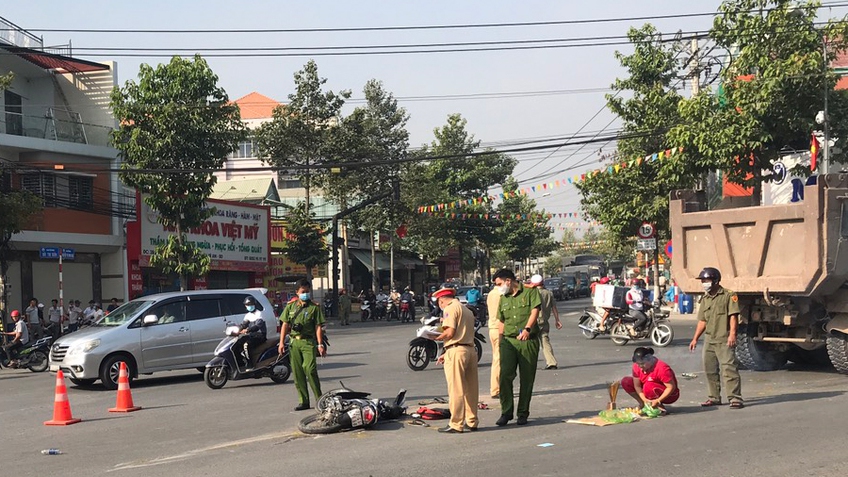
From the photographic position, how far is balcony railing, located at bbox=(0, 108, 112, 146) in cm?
3070

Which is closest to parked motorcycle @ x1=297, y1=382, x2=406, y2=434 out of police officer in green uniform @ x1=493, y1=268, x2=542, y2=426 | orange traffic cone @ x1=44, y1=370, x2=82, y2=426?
police officer in green uniform @ x1=493, y1=268, x2=542, y2=426

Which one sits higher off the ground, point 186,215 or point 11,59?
point 11,59

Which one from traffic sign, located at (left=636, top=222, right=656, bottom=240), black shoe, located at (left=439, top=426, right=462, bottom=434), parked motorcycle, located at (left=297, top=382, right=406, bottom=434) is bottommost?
black shoe, located at (left=439, top=426, right=462, bottom=434)

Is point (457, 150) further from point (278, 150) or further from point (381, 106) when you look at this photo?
point (278, 150)

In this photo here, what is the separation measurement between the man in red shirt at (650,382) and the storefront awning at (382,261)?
45261 mm

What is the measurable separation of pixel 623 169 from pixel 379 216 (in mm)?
16519

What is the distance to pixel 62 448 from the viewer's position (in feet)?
32.3

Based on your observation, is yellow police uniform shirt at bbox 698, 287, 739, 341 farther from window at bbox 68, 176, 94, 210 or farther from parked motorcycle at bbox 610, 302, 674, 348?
window at bbox 68, 176, 94, 210

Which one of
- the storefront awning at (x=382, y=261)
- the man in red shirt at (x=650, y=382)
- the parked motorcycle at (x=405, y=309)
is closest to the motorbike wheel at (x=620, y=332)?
the man in red shirt at (x=650, y=382)

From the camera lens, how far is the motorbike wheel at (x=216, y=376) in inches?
599

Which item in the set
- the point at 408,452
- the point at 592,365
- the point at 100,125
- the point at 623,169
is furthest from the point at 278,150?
the point at 408,452

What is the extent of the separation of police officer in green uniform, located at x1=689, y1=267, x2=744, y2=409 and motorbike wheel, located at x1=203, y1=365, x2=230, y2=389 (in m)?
7.86

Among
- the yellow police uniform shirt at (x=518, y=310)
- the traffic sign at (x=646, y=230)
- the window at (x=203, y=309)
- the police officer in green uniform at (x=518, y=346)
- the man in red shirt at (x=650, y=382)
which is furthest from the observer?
the traffic sign at (x=646, y=230)

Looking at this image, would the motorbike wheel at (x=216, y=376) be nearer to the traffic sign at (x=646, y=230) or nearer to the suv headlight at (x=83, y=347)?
the suv headlight at (x=83, y=347)
